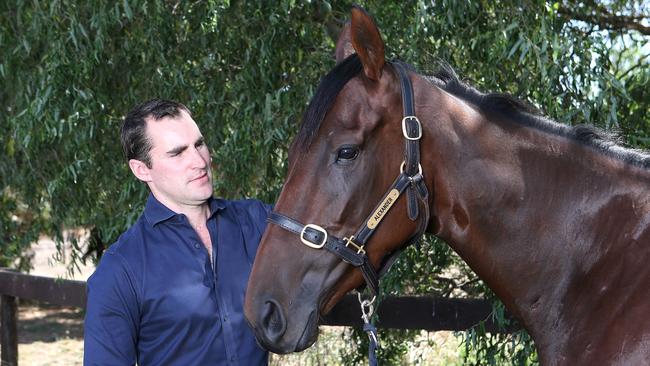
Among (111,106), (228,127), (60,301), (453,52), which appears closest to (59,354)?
(60,301)

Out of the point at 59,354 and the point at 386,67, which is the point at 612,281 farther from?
the point at 59,354

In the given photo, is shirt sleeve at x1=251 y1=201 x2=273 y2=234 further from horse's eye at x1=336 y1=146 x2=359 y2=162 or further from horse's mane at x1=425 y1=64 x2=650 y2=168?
horse's mane at x1=425 y1=64 x2=650 y2=168

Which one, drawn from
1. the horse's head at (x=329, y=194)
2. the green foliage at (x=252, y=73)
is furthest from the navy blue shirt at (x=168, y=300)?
the green foliage at (x=252, y=73)

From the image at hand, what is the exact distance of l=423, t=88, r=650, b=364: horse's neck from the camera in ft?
7.64

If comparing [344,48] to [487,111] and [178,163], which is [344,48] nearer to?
[487,111]

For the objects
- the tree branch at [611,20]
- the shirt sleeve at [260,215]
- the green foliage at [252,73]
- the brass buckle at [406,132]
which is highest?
the tree branch at [611,20]

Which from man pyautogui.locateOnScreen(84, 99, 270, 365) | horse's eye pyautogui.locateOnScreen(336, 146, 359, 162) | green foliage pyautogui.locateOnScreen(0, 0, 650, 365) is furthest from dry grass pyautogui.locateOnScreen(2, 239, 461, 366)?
horse's eye pyautogui.locateOnScreen(336, 146, 359, 162)

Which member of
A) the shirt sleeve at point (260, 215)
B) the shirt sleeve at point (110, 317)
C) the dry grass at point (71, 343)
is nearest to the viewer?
the shirt sleeve at point (110, 317)

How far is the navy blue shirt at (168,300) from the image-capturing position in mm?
2389

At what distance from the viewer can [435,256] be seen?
4.22 metres

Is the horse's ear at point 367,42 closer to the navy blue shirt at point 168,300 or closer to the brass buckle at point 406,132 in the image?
the brass buckle at point 406,132

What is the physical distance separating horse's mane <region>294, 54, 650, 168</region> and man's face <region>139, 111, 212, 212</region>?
41 cm

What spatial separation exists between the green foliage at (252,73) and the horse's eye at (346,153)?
1448mm

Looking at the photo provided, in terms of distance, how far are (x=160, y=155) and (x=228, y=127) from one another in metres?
1.85
